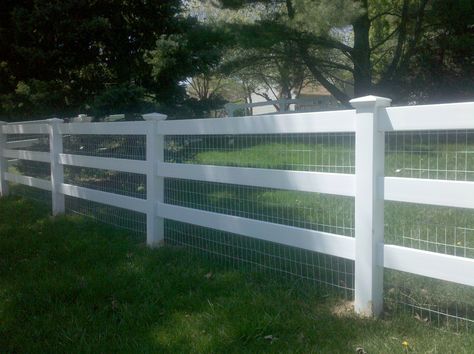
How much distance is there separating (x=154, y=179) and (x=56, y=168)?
2.82 meters

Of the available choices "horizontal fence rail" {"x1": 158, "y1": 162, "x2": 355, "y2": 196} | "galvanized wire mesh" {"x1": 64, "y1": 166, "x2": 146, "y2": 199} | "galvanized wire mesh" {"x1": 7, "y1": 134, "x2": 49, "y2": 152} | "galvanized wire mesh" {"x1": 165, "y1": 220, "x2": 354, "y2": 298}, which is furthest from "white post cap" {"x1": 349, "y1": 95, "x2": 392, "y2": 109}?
"galvanized wire mesh" {"x1": 7, "y1": 134, "x2": 49, "y2": 152}

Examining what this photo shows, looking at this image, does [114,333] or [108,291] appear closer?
[114,333]

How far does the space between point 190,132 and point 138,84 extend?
534 cm

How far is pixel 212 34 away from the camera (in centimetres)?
1127

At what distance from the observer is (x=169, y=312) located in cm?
433

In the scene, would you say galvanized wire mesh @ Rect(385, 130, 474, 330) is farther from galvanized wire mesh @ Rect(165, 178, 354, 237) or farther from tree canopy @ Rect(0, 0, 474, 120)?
tree canopy @ Rect(0, 0, 474, 120)

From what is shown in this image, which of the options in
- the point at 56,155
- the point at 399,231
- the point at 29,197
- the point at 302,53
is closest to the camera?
the point at 399,231

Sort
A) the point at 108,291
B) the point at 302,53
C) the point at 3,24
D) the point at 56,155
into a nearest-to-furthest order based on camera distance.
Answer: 1. the point at 108,291
2. the point at 56,155
3. the point at 3,24
4. the point at 302,53

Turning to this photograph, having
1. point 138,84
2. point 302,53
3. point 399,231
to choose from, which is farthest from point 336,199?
point 302,53

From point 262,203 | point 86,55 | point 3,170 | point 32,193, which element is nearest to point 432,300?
point 262,203

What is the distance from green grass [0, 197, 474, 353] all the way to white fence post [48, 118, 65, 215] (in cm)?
223

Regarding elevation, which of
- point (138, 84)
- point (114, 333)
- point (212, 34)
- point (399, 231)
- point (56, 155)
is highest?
point (212, 34)

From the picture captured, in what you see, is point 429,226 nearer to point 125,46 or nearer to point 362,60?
point 125,46

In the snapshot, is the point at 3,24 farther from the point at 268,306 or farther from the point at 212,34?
the point at 268,306
